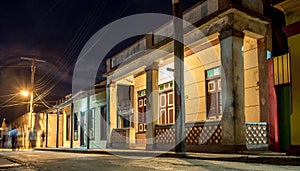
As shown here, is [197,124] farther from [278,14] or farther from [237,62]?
[278,14]

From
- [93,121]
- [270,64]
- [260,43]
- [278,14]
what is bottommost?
[93,121]

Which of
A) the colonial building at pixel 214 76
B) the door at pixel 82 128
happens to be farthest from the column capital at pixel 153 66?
the door at pixel 82 128

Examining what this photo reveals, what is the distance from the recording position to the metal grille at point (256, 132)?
10.8m

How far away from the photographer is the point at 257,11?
1134 centimetres

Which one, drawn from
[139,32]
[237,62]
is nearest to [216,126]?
[237,62]

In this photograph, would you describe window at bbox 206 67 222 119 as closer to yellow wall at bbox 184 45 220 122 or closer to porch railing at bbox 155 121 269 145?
yellow wall at bbox 184 45 220 122

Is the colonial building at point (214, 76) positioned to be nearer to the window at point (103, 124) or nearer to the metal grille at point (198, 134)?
the metal grille at point (198, 134)

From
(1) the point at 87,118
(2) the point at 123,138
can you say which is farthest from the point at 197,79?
(1) the point at 87,118

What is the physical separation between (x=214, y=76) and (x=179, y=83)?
3.85 meters

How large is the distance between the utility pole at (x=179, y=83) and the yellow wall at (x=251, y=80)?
9.60ft

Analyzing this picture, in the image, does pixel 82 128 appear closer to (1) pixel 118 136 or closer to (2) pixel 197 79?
(1) pixel 118 136

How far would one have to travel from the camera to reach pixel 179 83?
9.77 meters

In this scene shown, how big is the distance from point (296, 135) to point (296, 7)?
9.86ft

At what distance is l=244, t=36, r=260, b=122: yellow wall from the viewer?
11.3 meters
